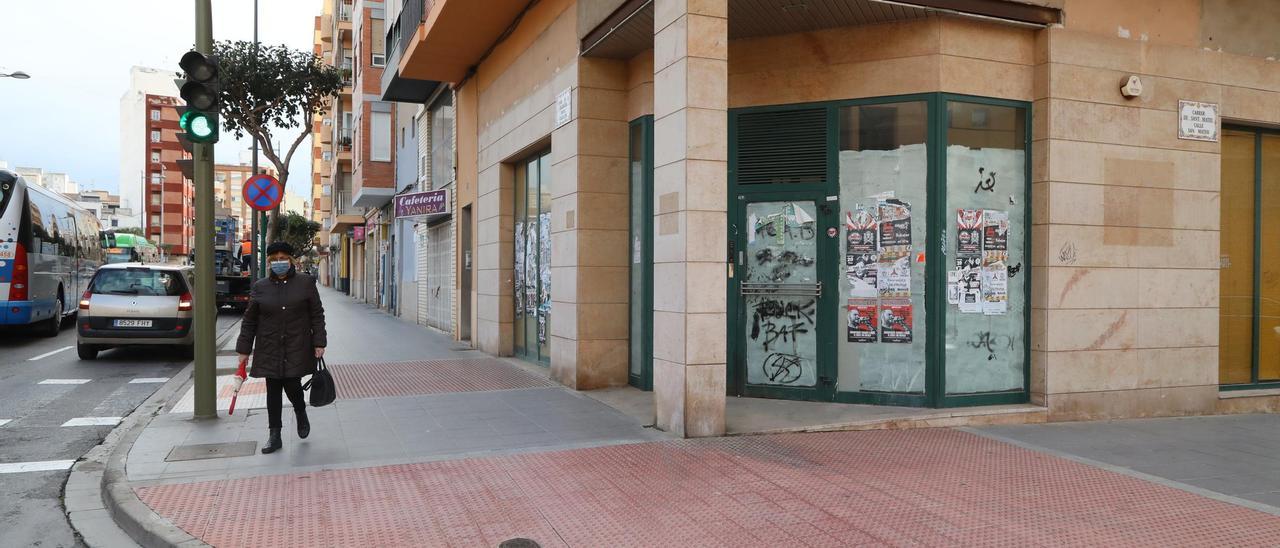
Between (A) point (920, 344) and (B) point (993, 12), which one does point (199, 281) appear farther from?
(B) point (993, 12)

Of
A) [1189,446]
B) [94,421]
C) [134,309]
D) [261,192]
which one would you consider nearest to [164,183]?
[134,309]

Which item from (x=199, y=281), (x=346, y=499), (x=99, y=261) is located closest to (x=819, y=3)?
(x=346, y=499)

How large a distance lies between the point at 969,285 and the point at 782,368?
200cm

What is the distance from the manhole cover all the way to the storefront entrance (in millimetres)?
4802

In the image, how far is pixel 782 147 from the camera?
27.8 ft

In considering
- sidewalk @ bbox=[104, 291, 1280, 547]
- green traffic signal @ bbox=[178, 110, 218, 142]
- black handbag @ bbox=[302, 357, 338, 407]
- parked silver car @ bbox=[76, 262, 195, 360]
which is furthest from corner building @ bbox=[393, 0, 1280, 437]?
parked silver car @ bbox=[76, 262, 195, 360]

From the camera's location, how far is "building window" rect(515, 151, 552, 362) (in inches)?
461

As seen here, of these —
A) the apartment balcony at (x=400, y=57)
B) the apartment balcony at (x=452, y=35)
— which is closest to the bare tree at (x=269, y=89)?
the apartment balcony at (x=400, y=57)

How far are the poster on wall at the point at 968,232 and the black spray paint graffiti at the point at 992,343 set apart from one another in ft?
2.69

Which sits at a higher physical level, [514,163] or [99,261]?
[514,163]

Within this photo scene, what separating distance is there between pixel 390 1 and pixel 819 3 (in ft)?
61.0

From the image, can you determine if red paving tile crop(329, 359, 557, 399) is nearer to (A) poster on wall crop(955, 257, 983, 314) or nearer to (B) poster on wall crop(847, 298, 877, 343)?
(B) poster on wall crop(847, 298, 877, 343)

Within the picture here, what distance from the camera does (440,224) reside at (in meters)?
19.7

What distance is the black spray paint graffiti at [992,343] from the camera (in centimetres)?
818
